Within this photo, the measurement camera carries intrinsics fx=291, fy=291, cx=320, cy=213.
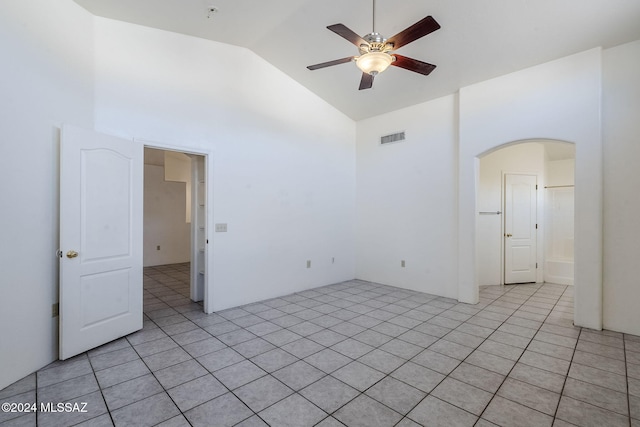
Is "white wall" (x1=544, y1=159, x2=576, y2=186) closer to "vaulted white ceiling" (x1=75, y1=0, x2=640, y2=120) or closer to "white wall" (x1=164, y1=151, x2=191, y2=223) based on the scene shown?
"vaulted white ceiling" (x1=75, y1=0, x2=640, y2=120)

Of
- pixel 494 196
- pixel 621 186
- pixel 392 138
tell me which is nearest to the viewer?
pixel 621 186

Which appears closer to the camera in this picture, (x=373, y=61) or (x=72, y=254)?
(x=373, y=61)

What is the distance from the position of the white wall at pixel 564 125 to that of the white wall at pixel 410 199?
40 cm

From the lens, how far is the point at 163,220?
7.63 m

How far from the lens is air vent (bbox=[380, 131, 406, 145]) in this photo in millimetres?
5297

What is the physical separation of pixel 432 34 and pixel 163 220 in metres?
7.24

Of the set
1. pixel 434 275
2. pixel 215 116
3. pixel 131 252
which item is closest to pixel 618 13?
pixel 434 275

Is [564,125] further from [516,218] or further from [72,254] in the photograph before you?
[72,254]

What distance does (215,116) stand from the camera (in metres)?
4.01

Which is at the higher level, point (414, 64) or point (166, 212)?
point (414, 64)

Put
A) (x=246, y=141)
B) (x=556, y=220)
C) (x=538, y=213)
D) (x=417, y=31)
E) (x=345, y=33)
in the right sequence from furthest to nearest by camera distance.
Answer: (x=556, y=220)
(x=538, y=213)
(x=246, y=141)
(x=345, y=33)
(x=417, y=31)

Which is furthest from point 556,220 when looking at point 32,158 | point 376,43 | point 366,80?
point 32,158

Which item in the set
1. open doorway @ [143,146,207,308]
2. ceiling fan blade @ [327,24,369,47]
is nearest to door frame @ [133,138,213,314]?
ceiling fan blade @ [327,24,369,47]

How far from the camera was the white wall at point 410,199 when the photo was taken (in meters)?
4.73
